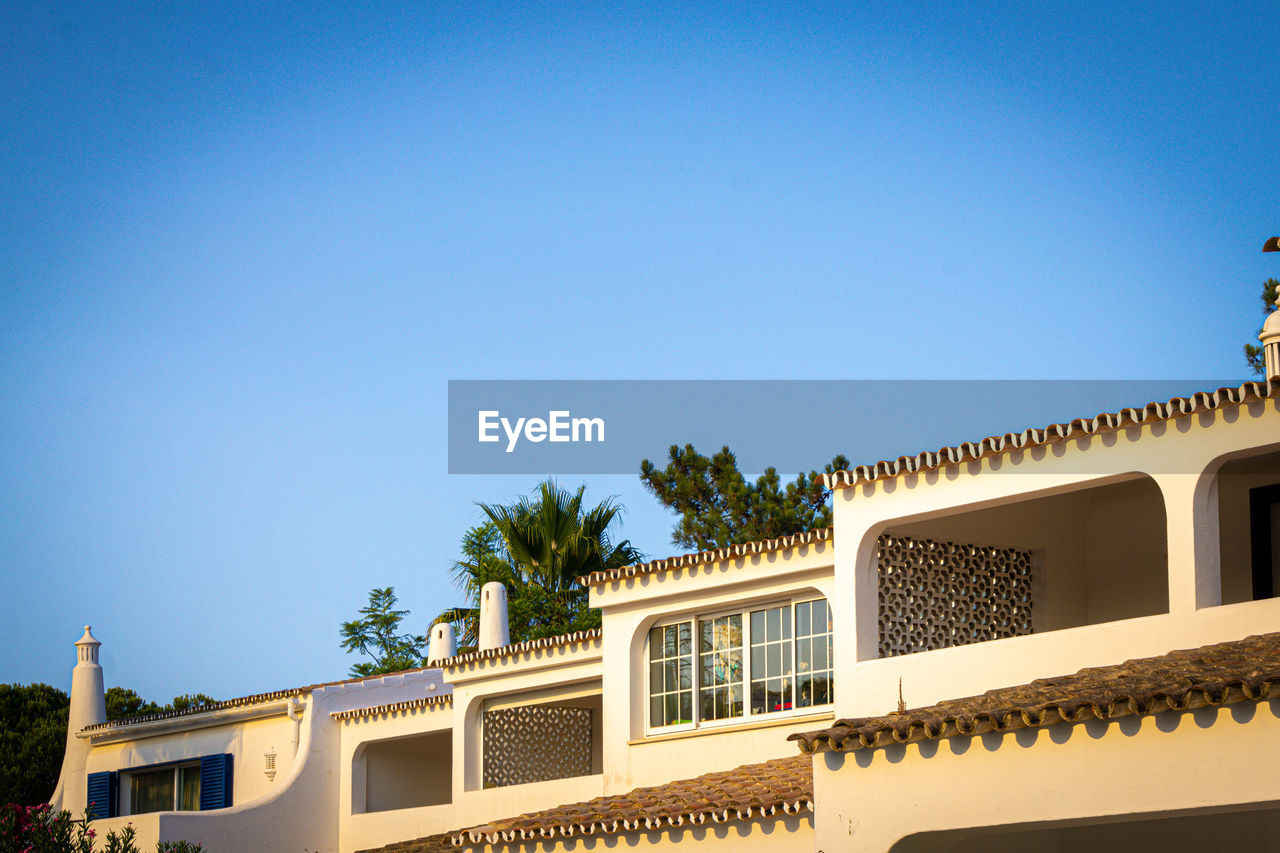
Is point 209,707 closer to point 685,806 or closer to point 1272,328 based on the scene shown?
point 685,806

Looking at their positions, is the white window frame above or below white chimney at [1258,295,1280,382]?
below

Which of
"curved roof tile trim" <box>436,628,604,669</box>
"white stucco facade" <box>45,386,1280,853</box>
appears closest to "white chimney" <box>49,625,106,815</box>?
"white stucco facade" <box>45,386,1280,853</box>

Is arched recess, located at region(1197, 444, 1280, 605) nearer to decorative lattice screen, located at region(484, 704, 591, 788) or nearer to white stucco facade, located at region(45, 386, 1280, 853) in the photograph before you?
white stucco facade, located at region(45, 386, 1280, 853)

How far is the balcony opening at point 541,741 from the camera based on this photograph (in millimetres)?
22984

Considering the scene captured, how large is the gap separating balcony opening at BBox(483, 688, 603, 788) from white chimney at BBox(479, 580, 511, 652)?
9.60ft

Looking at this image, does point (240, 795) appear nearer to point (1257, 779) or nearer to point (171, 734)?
point (171, 734)

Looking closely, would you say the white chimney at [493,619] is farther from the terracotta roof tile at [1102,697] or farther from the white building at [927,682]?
Answer: the terracotta roof tile at [1102,697]

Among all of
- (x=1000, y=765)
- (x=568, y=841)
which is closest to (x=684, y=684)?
(x=568, y=841)

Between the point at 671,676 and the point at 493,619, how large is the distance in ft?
26.1

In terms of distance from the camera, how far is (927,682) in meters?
15.6

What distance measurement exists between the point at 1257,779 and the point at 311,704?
1780 cm

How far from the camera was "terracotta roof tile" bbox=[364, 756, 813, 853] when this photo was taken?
14.2 m

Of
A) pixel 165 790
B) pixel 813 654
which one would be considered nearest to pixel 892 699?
pixel 813 654

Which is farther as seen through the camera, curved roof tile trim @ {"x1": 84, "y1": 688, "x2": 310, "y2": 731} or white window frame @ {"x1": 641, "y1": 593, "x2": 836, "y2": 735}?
curved roof tile trim @ {"x1": 84, "y1": 688, "x2": 310, "y2": 731}
